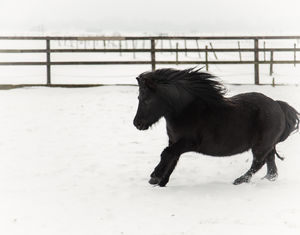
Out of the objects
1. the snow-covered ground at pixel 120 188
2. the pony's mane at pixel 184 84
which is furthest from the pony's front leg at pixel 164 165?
the pony's mane at pixel 184 84

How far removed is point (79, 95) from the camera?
12.5 m

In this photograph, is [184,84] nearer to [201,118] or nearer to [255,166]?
[201,118]

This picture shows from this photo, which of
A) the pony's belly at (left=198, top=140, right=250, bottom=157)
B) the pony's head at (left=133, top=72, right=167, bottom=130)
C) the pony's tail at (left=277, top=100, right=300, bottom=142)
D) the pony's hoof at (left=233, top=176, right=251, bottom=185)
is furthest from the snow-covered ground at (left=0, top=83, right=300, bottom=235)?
the pony's head at (left=133, top=72, right=167, bottom=130)

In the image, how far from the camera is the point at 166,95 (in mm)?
4891

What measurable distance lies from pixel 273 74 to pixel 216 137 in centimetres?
1574

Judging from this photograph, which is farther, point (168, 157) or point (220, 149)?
point (220, 149)

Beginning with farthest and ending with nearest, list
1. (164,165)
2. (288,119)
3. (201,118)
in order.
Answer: (288,119) → (201,118) → (164,165)

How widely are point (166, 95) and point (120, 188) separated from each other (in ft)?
3.63

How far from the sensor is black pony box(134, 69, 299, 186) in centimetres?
488

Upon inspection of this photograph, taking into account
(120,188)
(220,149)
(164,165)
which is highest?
(220,149)

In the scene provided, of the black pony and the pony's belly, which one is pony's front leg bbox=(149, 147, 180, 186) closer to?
the black pony

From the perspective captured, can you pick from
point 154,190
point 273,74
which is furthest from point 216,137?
point 273,74

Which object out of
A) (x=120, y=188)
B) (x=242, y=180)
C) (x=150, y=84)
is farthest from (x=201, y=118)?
(x=120, y=188)

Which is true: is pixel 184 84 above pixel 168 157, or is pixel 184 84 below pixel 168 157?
above
